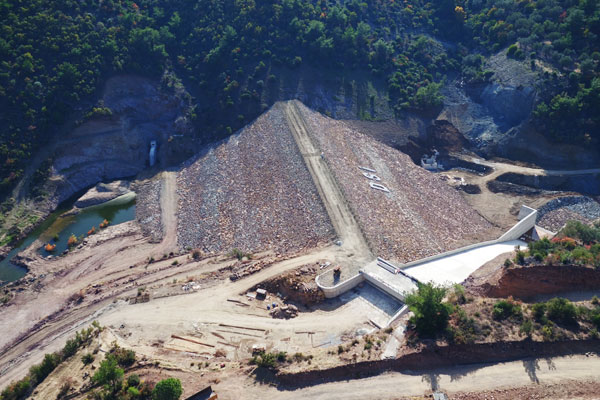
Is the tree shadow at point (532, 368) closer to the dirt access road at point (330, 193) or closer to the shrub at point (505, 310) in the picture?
the shrub at point (505, 310)

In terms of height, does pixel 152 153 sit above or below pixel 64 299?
above

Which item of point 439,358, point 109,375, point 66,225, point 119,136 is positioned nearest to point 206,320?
point 109,375

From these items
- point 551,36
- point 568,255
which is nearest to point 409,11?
point 551,36

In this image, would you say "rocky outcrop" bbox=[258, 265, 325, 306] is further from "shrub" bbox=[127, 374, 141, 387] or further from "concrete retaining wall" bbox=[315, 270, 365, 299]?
"shrub" bbox=[127, 374, 141, 387]

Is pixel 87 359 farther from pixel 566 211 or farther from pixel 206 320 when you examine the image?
pixel 566 211

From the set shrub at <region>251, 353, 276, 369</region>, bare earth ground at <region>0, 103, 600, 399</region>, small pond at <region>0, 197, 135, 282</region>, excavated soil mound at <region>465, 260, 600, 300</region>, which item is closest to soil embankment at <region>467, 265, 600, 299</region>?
excavated soil mound at <region>465, 260, 600, 300</region>
